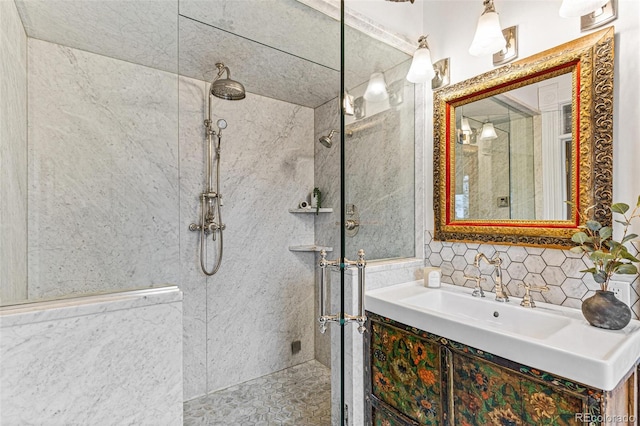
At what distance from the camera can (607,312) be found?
997mm

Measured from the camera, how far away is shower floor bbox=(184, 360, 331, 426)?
146 cm

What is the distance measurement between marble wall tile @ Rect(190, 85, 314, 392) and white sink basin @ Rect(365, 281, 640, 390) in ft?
1.71

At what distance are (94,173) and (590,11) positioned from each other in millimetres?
1881

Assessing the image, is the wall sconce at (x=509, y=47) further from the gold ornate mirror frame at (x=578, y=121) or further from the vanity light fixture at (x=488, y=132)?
the vanity light fixture at (x=488, y=132)

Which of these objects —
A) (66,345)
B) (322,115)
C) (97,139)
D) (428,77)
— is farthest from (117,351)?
(428,77)

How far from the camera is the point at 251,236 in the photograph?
1.55m

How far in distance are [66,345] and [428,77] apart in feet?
6.22

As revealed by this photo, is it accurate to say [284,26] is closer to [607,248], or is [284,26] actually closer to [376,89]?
[376,89]

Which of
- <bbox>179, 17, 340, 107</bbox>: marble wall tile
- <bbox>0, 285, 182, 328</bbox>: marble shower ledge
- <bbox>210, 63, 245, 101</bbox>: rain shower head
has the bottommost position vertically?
<bbox>0, 285, 182, 328</bbox>: marble shower ledge

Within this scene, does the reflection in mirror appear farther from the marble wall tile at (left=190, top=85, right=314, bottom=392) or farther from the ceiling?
the marble wall tile at (left=190, top=85, right=314, bottom=392)

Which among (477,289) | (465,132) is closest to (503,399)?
(477,289)

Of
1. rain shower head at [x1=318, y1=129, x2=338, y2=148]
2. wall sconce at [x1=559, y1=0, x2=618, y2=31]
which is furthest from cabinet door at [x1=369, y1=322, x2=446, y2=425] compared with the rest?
wall sconce at [x1=559, y1=0, x2=618, y2=31]

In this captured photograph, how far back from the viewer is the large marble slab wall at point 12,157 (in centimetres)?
80

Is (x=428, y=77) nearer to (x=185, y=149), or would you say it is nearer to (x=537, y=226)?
(x=537, y=226)
